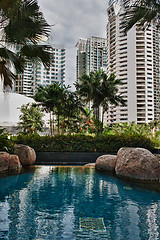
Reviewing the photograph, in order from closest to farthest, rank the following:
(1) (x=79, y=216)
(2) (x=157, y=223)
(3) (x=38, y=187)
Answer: (2) (x=157, y=223)
(1) (x=79, y=216)
(3) (x=38, y=187)

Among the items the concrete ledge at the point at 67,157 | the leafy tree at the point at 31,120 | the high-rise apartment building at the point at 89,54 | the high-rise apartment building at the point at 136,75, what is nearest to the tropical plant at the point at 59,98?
the leafy tree at the point at 31,120

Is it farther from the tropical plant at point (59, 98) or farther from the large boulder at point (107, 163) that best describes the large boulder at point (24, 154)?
the tropical plant at point (59, 98)

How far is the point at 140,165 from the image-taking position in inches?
294

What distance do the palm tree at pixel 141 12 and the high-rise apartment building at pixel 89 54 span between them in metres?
86.4

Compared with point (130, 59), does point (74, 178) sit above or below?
below

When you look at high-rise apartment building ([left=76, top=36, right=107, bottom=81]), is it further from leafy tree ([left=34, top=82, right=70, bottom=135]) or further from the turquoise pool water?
the turquoise pool water

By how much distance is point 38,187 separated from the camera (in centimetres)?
627

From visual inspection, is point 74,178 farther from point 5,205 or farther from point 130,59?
point 130,59

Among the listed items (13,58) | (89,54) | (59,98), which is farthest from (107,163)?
(89,54)

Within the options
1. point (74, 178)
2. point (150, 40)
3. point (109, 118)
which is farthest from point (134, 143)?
point (150, 40)

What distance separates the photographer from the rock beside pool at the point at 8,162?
27.6ft

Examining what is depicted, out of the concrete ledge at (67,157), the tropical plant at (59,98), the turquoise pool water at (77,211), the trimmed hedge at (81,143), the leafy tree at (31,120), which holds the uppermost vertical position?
the tropical plant at (59,98)

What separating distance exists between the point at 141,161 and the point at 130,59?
2910 inches

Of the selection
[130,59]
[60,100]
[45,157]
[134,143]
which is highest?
[130,59]
